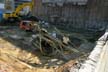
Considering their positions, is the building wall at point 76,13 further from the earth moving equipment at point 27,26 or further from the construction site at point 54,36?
A: the earth moving equipment at point 27,26

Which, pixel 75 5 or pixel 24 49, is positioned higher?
pixel 75 5

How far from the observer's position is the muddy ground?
9148 mm

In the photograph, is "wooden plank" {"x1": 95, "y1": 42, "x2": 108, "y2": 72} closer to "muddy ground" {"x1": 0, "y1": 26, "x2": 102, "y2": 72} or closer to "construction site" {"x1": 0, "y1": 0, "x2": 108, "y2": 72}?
"construction site" {"x1": 0, "y1": 0, "x2": 108, "y2": 72}

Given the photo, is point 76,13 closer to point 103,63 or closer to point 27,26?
point 27,26

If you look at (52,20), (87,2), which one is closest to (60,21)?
(52,20)

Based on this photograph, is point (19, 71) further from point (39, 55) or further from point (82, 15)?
point (82, 15)

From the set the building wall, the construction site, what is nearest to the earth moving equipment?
the construction site

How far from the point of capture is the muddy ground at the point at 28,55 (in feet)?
30.0

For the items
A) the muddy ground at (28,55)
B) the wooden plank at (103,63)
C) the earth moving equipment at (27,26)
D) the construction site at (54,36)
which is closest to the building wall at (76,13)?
the construction site at (54,36)

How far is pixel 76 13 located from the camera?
1522cm

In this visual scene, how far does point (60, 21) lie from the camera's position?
15.5m

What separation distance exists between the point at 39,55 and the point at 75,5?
4.66 m

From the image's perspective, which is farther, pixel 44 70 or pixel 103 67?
pixel 44 70

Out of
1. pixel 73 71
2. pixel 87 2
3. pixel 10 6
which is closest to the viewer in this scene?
pixel 73 71
